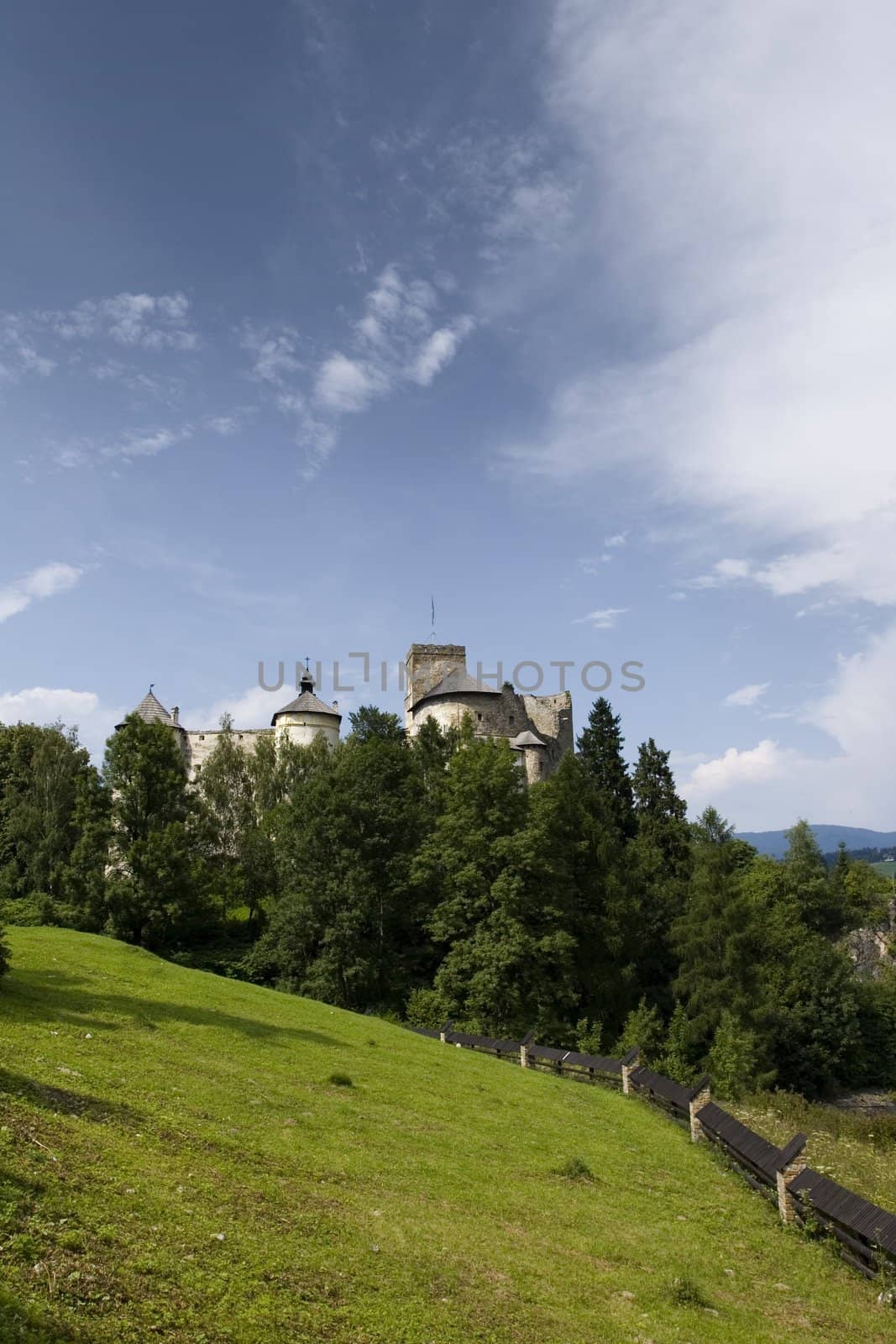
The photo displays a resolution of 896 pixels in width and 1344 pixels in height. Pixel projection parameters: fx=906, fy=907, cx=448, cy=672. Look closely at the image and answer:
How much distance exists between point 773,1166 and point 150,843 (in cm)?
3275

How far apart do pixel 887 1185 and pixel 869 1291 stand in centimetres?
679

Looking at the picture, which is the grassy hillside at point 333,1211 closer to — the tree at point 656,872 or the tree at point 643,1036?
the tree at point 643,1036

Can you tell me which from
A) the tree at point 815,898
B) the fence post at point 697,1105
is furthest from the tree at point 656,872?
the fence post at point 697,1105

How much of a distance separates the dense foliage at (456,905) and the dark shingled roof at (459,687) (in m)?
13.3

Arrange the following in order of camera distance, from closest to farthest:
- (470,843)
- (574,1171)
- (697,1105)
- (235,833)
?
(574,1171) < (697,1105) < (470,843) < (235,833)

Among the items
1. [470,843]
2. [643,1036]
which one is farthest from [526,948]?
[643,1036]

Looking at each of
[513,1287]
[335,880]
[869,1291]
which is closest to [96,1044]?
[513,1287]

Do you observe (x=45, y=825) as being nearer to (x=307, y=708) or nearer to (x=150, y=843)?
(x=150, y=843)

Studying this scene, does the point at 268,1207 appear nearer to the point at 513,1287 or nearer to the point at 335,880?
the point at 513,1287

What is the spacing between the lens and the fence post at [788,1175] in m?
13.2

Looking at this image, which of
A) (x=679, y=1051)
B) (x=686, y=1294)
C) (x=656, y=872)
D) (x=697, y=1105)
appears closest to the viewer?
(x=686, y=1294)

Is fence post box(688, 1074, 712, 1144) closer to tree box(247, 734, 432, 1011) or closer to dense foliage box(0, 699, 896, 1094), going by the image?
dense foliage box(0, 699, 896, 1094)

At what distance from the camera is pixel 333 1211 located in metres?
9.44

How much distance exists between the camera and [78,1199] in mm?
7488
